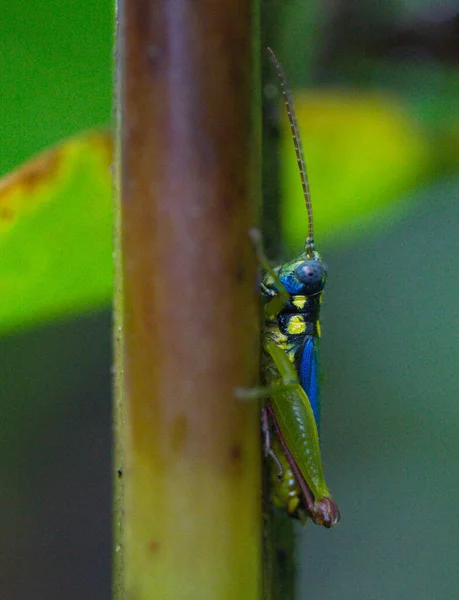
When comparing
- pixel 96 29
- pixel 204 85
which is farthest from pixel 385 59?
pixel 204 85

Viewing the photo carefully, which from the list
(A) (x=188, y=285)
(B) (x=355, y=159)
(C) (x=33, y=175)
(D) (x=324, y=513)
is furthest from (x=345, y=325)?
(A) (x=188, y=285)

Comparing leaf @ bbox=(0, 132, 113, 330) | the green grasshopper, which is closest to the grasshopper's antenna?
the green grasshopper

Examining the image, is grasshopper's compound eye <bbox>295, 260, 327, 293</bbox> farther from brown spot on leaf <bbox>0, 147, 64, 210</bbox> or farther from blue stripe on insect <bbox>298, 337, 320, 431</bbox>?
brown spot on leaf <bbox>0, 147, 64, 210</bbox>

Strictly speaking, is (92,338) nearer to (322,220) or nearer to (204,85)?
(322,220)

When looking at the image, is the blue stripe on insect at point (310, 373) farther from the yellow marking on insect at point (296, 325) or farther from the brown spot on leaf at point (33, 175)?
the brown spot on leaf at point (33, 175)

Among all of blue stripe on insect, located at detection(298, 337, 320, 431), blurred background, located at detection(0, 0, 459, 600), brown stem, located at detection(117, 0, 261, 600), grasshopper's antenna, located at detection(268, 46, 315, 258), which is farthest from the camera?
blurred background, located at detection(0, 0, 459, 600)

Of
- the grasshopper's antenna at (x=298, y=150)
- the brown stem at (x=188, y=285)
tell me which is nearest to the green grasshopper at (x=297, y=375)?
the grasshopper's antenna at (x=298, y=150)

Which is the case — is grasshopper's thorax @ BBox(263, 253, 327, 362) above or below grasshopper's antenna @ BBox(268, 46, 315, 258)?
below
